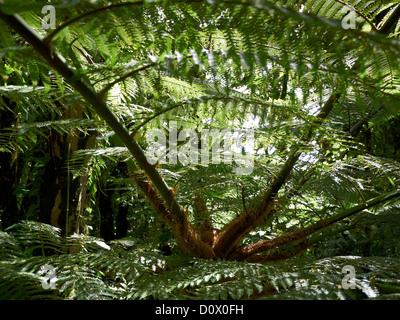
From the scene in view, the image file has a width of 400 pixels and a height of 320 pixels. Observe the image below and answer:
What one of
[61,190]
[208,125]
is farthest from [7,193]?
[208,125]

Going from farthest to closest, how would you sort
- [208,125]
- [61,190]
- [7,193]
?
[7,193] < [61,190] < [208,125]

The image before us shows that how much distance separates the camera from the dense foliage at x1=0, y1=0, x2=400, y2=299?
532 millimetres

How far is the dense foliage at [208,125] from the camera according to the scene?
532 millimetres

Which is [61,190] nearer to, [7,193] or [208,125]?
[208,125]

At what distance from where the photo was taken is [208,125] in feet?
3.32

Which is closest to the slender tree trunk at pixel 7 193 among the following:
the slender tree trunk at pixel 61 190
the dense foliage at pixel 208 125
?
the dense foliage at pixel 208 125

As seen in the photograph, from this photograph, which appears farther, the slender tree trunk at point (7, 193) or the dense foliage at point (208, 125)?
the slender tree trunk at point (7, 193)

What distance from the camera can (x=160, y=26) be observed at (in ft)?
1.93

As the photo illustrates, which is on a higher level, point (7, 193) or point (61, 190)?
point (7, 193)

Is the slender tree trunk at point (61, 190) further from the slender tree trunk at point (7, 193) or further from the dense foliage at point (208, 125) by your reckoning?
the slender tree trunk at point (7, 193)

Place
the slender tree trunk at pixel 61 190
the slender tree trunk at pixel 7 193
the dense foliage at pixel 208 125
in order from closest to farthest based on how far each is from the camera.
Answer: the dense foliage at pixel 208 125, the slender tree trunk at pixel 61 190, the slender tree trunk at pixel 7 193
